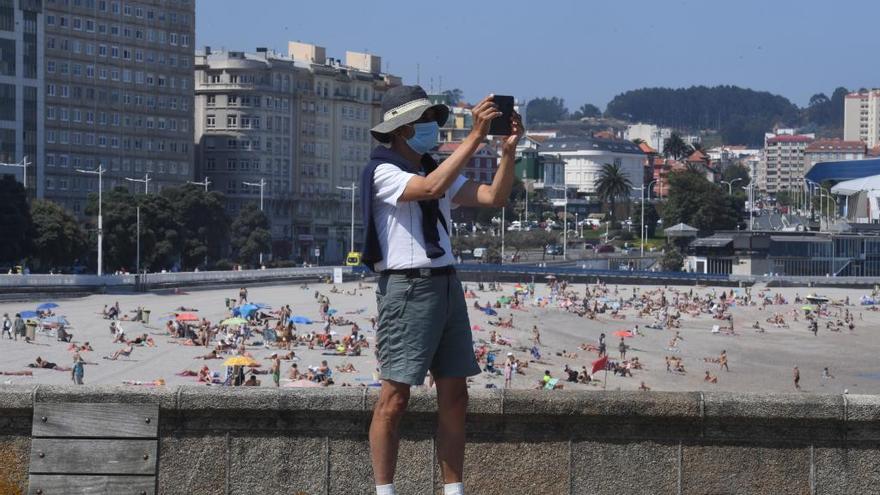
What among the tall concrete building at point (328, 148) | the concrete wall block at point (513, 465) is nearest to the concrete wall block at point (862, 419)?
the concrete wall block at point (513, 465)

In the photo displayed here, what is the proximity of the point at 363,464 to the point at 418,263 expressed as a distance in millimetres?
1105

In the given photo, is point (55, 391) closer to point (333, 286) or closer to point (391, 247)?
point (391, 247)

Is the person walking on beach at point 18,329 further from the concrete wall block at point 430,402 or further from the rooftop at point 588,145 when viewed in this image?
the rooftop at point 588,145

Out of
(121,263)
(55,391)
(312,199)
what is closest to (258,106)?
(312,199)

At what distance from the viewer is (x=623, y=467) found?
641 cm

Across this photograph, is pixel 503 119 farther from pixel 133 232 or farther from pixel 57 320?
pixel 133 232

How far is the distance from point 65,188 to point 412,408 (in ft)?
249

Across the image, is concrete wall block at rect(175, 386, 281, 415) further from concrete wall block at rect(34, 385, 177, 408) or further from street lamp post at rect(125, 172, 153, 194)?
street lamp post at rect(125, 172, 153, 194)

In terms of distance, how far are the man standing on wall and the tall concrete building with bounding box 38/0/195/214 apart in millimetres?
75172

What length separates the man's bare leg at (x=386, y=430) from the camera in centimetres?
572

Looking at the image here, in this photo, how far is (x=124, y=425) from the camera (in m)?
6.23

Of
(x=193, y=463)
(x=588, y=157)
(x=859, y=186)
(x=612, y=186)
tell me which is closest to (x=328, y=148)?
(x=612, y=186)

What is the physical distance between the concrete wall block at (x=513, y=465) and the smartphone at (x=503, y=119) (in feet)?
4.60

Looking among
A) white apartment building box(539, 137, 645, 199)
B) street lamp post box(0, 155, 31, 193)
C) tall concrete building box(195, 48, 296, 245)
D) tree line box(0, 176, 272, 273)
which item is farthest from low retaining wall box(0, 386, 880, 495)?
white apartment building box(539, 137, 645, 199)
